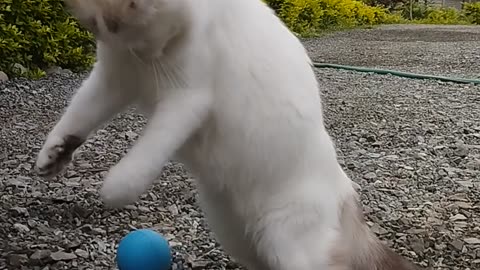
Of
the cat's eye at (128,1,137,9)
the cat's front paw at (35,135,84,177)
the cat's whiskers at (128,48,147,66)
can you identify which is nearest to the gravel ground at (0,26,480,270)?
the cat's front paw at (35,135,84,177)

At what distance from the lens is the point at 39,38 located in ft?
21.4

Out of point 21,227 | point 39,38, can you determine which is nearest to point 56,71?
point 39,38

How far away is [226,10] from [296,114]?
351mm

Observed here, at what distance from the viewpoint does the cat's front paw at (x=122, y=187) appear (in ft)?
6.52

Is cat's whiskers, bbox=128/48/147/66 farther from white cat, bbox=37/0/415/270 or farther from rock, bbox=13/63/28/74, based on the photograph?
rock, bbox=13/63/28/74

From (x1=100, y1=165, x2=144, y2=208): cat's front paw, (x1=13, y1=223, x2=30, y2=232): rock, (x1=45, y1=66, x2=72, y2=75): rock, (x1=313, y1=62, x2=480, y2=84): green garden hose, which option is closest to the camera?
(x1=100, y1=165, x2=144, y2=208): cat's front paw

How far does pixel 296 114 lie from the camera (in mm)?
2232

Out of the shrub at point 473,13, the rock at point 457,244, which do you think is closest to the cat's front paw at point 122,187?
the rock at point 457,244

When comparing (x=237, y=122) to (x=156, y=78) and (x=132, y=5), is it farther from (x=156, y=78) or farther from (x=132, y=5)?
(x=132, y=5)

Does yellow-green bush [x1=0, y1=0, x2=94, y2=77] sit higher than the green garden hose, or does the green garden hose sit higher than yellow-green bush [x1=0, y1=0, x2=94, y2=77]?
yellow-green bush [x1=0, y1=0, x2=94, y2=77]

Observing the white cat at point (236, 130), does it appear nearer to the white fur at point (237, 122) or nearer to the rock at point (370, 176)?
the white fur at point (237, 122)

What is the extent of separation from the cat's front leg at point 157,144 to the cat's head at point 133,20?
0.16 meters

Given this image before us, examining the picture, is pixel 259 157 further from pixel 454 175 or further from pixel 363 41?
pixel 363 41

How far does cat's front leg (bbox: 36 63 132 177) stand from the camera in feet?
7.55
